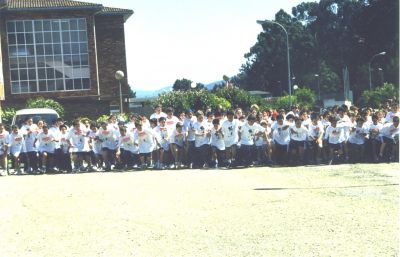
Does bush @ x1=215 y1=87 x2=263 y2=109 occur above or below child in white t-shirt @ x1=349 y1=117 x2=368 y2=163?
above

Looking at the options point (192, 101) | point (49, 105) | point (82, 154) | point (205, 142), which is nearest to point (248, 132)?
point (205, 142)

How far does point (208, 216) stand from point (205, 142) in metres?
9.11

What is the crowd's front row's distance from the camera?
60.0 ft

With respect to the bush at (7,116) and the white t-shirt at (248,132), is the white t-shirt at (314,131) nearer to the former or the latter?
the white t-shirt at (248,132)

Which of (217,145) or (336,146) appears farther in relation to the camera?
(217,145)

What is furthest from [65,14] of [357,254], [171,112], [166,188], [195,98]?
[357,254]

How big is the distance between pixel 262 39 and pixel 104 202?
9551cm

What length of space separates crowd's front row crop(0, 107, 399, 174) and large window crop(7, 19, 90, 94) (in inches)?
1255

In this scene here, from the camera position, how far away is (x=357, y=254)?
22.7 feet

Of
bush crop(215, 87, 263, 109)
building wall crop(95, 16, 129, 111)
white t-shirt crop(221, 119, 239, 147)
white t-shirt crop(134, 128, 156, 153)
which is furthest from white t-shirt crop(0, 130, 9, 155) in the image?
building wall crop(95, 16, 129, 111)


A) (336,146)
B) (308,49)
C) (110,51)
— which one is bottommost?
(336,146)

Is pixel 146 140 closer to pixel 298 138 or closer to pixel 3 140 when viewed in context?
pixel 3 140

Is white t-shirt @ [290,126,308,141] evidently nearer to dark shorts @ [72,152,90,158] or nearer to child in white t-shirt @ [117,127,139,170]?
child in white t-shirt @ [117,127,139,170]

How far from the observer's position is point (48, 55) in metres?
50.6
